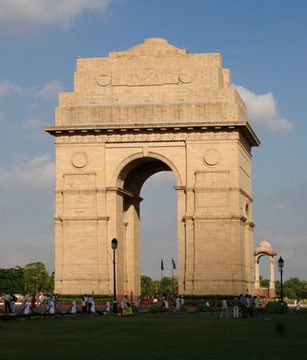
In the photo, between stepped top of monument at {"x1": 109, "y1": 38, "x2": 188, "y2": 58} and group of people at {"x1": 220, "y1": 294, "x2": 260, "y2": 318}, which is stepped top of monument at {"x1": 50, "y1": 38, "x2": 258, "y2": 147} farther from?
group of people at {"x1": 220, "y1": 294, "x2": 260, "y2": 318}

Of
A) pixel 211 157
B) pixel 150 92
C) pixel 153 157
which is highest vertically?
pixel 150 92

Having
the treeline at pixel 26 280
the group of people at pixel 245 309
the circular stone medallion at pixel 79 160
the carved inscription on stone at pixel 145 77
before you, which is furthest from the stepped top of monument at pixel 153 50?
the treeline at pixel 26 280

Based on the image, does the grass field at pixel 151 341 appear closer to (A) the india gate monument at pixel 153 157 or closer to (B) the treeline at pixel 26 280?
(A) the india gate monument at pixel 153 157

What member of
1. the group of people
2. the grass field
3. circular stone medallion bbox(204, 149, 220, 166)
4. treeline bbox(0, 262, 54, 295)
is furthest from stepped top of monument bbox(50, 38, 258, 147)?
treeline bbox(0, 262, 54, 295)

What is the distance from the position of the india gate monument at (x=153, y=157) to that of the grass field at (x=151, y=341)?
1967 cm

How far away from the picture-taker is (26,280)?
143m

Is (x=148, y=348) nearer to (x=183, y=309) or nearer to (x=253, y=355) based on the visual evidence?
(x=253, y=355)

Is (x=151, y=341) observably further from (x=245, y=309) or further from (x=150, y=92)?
(x=150, y=92)

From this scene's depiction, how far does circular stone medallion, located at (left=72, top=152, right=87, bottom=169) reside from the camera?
58188 mm

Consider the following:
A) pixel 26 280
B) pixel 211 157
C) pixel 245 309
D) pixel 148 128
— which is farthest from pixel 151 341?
pixel 26 280

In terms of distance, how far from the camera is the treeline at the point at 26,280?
13150cm

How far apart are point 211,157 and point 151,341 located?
31.1 meters

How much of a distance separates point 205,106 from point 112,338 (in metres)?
30.1

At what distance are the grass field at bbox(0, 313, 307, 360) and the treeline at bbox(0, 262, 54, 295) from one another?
88.8 m
